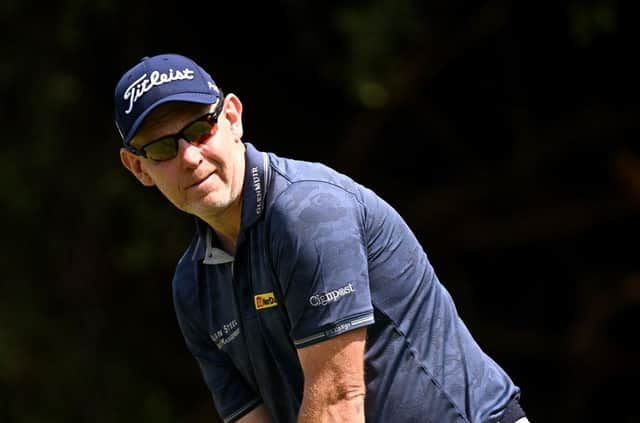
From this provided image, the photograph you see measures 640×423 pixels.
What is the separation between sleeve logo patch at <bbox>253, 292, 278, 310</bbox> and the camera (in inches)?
131

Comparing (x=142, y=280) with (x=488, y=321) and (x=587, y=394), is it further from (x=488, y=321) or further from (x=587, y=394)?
(x=587, y=394)

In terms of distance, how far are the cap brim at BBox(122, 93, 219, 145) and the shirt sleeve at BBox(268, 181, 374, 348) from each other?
0.34 meters

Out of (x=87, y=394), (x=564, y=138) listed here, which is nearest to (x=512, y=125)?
(x=564, y=138)

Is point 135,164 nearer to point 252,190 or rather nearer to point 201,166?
point 201,166

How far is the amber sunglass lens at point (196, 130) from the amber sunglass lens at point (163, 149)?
4 cm

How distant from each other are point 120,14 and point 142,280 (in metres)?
2.24

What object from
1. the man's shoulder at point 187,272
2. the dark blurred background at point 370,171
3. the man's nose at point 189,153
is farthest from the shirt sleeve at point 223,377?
the dark blurred background at point 370,171

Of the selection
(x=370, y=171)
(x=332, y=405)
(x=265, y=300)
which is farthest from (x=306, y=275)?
(x=370, y=171)

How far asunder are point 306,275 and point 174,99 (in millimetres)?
574

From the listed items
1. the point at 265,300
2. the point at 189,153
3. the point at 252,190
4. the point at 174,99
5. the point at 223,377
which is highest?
the point at 174,99

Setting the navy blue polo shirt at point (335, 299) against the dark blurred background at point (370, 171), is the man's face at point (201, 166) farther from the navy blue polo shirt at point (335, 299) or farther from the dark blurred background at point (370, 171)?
the dark blurred background at point (370, 171)

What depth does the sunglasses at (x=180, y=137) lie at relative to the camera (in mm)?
3324

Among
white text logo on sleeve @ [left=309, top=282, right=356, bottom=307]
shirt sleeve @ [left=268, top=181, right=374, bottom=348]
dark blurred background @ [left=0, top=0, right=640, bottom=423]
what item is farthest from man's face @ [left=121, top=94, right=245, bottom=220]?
dark blurred background @ [left=0, top=0, right=640, bottom=423]

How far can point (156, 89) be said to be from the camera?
10.6 ft
